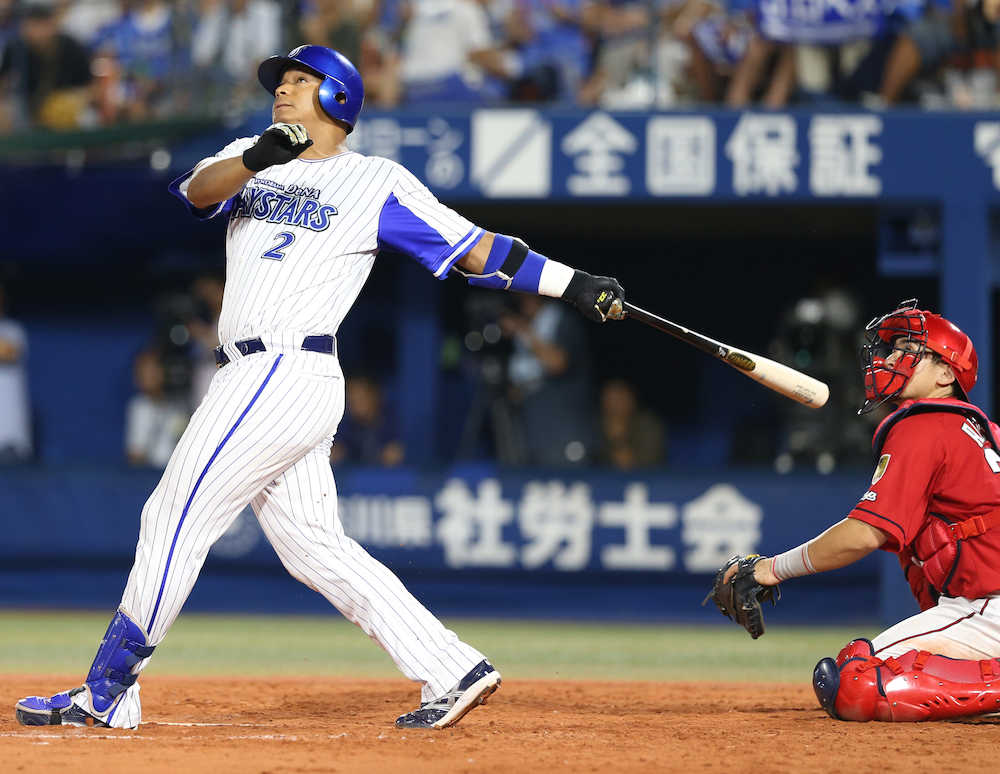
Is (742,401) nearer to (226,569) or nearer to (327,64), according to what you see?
(226,569)

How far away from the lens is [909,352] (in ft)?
14.7

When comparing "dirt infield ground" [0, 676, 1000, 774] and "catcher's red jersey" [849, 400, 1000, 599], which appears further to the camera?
"catcher's red jersey" [849, 400, 1000, 599]

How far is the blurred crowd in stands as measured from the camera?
8.76 m

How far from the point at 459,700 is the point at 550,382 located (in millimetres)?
5308

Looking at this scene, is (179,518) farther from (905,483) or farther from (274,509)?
(905,483)

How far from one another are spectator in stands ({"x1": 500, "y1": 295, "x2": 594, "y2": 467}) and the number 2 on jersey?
5214 mm

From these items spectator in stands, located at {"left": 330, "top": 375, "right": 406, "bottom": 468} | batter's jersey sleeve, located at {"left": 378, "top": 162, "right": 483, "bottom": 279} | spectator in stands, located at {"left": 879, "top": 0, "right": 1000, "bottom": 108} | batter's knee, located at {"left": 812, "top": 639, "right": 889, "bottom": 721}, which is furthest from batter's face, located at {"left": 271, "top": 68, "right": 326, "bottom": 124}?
spectator in stands, located at {"left": 879, "top": 0, "right": 1000, "bottom": 108}

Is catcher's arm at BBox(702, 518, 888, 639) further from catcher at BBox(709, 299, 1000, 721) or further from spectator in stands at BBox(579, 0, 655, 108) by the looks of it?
spectator in stands at BBox(579, 0, 655, 108)

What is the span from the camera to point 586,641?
7.95 meters

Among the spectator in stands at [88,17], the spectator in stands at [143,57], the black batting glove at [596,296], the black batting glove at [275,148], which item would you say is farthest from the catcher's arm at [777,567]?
the spectator in stands at [88,17]

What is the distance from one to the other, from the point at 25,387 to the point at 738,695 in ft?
24.9

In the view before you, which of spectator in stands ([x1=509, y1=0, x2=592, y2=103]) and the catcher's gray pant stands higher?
spectator in stands ([x1=509, y1=0, x2=592, y2=103])

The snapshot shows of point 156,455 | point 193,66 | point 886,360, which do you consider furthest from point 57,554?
point 886,360

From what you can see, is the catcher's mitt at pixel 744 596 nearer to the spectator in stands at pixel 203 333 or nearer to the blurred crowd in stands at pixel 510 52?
the blurred crowd in stands at pixel 510 52
